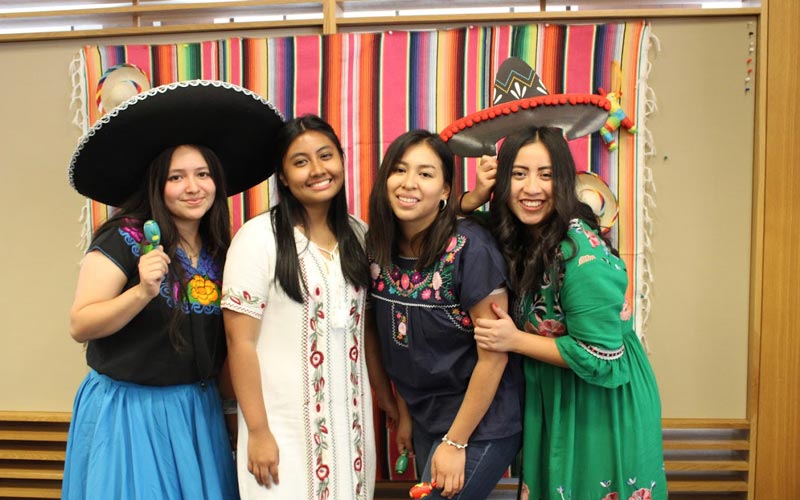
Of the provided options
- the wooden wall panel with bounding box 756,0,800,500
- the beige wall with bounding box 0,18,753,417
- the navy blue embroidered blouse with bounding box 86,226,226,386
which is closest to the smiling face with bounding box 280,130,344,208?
the navy blue embroidered blouse with bounding box 86,226,226,386

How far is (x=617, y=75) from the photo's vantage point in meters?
2.08

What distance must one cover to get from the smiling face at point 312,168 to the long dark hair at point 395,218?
11 cm

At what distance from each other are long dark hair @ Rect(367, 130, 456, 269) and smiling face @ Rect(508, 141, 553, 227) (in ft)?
0.53

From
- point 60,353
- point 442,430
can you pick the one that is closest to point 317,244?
point 442,430

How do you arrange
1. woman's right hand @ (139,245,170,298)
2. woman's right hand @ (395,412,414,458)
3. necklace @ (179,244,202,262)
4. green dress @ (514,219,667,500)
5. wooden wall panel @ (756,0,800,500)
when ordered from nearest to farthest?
woman's right hand @ (139,245,170,298) → green dress @ (514,219,667,500) → necklace @ (179,244,202,262) → woman's right hand @ (395,412,414,458) → wooden wall panel @ (756,0,800,500)

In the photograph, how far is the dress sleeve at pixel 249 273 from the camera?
139 centimetres

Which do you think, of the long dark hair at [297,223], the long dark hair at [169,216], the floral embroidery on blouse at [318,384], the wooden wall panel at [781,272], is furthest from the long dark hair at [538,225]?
the wooden wall panel at [781,272]

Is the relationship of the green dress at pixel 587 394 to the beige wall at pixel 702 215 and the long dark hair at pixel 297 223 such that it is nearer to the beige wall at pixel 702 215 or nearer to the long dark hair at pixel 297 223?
the long dark hair at pixel 297 223

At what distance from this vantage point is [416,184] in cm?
142

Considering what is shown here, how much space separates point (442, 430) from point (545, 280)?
1.49 feet

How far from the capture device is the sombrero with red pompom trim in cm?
205

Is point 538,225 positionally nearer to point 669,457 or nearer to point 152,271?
point 152,271

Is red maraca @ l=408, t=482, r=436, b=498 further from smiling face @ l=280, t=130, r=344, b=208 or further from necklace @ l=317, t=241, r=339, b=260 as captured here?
smiling face @ l=280, t=130, r=344, b=208

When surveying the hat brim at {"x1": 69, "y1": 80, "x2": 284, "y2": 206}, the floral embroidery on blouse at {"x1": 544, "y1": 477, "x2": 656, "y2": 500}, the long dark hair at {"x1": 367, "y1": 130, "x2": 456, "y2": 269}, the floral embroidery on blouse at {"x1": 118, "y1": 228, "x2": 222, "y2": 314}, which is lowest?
the floral embroidery on blouse at {"x1": 544, "y1": 477, "x2": 656, "y2": 500}
